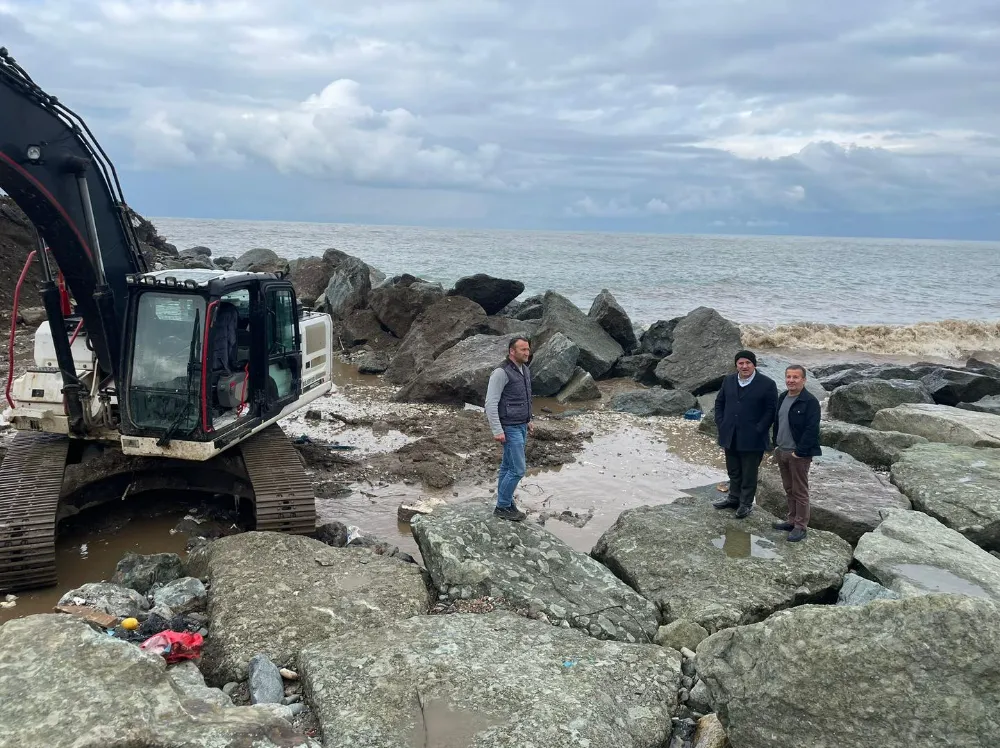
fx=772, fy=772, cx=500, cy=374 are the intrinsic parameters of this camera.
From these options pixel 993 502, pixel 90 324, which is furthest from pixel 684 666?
pixel 90 324

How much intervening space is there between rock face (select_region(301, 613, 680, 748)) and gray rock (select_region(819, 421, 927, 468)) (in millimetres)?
6083

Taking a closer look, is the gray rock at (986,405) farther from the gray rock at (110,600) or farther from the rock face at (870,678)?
the gray rock at (110,600)

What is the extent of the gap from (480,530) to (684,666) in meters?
1.98

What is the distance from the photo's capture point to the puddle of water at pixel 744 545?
253 inches

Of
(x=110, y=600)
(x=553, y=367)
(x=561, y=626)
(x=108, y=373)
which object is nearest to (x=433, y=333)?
(x=553, y=367)

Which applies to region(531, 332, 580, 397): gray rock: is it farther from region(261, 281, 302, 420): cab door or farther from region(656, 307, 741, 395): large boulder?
region(261, 281, 302, 420): cab door

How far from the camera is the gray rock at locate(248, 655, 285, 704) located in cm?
446

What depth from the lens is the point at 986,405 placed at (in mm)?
13109

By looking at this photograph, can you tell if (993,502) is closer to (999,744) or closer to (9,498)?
(999,744)

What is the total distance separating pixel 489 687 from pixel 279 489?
11.7 feet

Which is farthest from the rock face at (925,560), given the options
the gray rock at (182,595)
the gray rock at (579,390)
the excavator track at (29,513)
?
the gray rock at (579,390)

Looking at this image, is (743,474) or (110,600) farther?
(743,474)

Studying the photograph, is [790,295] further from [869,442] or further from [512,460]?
[512,460]

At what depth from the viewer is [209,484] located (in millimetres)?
7957
